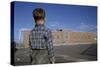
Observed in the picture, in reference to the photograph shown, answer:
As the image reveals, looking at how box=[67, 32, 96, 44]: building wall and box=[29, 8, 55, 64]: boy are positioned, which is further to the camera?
box=[67, 32, 96, 44]: building wall

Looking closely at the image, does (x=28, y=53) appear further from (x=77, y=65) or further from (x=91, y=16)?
(x=91, y=16)

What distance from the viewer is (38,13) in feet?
11.8

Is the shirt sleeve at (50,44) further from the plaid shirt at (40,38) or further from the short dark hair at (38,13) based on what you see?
the short dark hair at (38,13)

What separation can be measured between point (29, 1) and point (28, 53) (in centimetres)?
74

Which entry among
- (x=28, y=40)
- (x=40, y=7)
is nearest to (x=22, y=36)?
(x=28, y=40)

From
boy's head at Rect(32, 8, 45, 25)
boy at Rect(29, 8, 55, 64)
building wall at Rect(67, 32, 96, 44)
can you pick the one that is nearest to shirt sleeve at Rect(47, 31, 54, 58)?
boy at Rect(29, 8, 55, 64)

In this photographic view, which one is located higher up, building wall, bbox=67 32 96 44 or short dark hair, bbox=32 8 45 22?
short dark hair, bbox=32 8 45 22

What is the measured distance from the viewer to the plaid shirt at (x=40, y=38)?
11.7 ft

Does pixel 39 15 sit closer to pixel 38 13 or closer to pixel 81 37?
pixel 38 13

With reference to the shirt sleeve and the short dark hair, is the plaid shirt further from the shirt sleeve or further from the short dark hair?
the short dark hair

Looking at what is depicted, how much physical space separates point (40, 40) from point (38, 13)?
39cm

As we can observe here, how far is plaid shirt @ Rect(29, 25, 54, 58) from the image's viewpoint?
3.56 m

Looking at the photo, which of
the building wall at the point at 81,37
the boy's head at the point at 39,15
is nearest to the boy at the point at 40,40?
the boy's head at the point at 39,15

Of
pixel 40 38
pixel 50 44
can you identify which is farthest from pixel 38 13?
pixel 50 44
